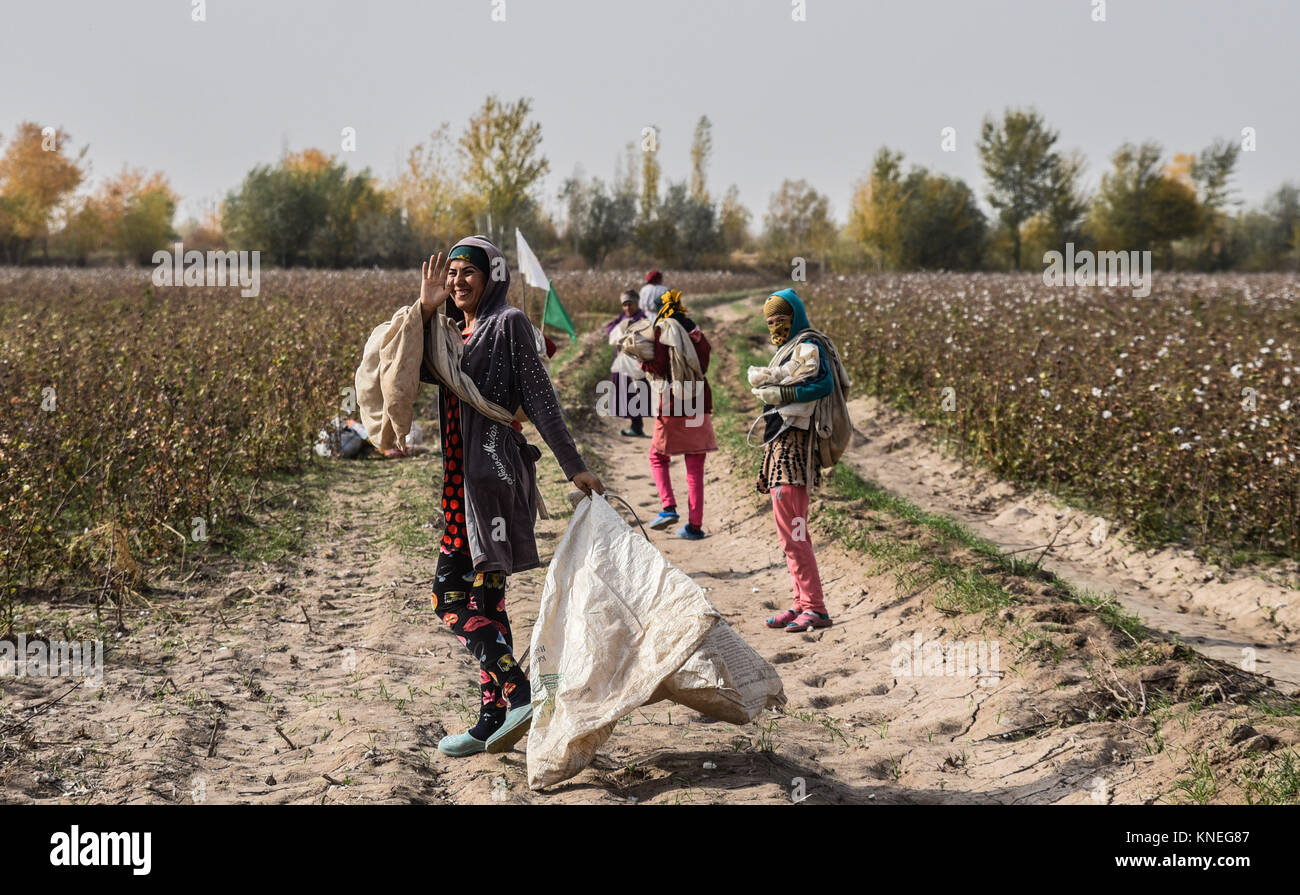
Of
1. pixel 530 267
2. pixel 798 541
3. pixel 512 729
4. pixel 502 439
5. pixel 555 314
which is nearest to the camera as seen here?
pixel 502 439

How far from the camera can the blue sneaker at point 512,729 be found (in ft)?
12.6

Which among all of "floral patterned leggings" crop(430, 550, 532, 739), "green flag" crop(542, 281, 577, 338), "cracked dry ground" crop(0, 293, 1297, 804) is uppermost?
"green flag" crop(542, 281, 577, 338)

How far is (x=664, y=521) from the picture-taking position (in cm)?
837

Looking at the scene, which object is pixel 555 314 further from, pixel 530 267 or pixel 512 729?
pixel 512 729

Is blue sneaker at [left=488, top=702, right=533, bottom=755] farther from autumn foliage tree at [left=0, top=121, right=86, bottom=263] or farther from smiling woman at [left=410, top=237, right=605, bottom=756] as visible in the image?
autumn foliage tree at [left=0, top=121, right=86, bottom=263]

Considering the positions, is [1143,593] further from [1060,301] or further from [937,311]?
[1060,301]

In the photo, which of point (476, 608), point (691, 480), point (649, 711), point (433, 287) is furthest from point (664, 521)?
point (433, 287)

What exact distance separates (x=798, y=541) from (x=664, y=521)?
2.58 meters

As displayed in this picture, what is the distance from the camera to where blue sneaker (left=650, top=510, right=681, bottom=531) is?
329 inches

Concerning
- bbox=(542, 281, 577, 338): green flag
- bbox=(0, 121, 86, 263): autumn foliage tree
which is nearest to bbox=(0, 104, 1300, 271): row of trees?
bbox=(0, 121, 86, 263): autumn foliage tree

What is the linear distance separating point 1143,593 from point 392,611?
529 cm

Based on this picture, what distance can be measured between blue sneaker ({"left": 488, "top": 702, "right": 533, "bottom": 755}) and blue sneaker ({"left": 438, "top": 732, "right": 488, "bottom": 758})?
0.07 metres
